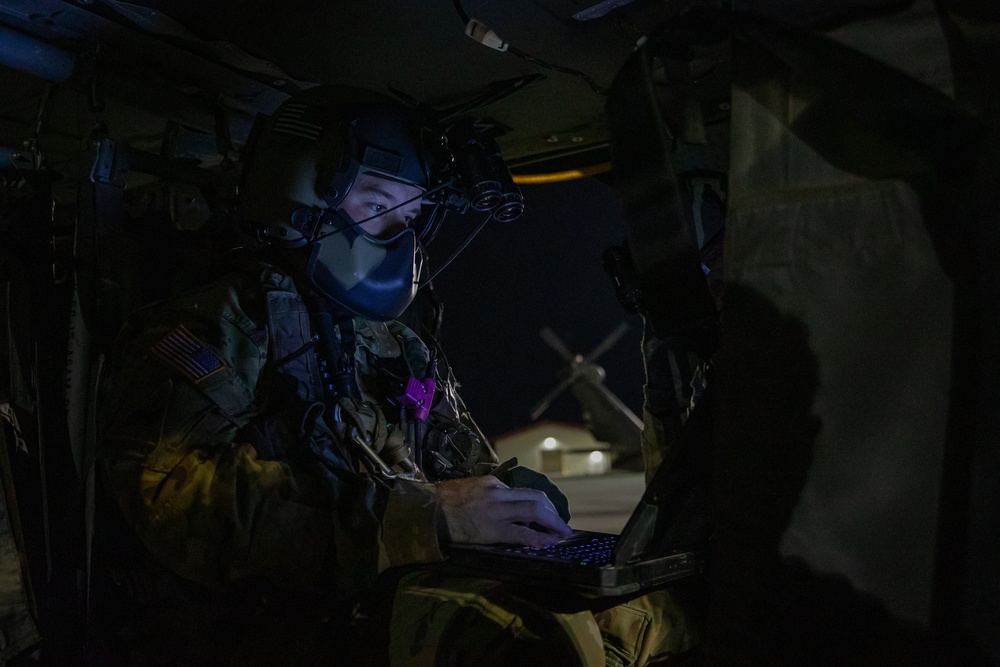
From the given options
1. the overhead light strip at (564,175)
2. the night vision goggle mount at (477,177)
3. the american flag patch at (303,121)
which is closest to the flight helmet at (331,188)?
the american flag patch at (303,121)

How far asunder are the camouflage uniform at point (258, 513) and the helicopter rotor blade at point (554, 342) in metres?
7.29

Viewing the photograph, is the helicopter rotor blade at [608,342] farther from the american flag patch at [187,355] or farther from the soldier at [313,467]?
the american flag patch at [187,355]

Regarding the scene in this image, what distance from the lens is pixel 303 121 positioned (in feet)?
6.36

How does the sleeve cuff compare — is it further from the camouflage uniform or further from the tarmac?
the tarmac

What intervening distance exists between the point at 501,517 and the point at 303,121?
1131 mm

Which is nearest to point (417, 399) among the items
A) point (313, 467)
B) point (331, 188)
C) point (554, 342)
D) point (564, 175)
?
point (313, 467)

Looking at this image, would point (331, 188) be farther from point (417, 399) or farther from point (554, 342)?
point (554, 342)

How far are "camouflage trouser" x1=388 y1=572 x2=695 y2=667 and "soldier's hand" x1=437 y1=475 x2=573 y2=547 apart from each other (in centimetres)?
10

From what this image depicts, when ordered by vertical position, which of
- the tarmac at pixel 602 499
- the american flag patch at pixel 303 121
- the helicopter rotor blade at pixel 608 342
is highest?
the american flag patch at pixel 303 121

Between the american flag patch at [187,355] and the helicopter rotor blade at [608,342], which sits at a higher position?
the american flag patch at [187,355]

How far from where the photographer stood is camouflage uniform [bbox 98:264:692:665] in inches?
54.6

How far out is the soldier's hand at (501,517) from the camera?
4.47 feet

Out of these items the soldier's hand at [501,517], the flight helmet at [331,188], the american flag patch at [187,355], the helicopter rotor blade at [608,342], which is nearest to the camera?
the soldier's hand at [501,517]

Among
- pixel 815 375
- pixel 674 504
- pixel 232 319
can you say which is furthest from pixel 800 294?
pixel 232 319
